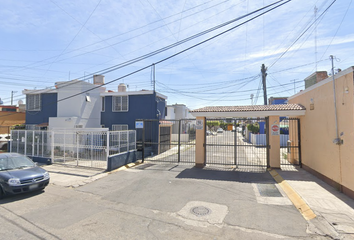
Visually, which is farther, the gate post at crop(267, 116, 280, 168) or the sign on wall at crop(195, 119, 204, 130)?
the sign on wall at crop(195, 119, 204, 130)

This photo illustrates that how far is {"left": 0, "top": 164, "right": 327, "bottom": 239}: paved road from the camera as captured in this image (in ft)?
14.2

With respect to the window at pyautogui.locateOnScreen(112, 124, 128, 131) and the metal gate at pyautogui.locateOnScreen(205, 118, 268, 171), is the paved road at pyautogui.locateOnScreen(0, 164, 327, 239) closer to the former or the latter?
the metal gate at pyautogui.locateOnScreen(205, 118, 268, 171)

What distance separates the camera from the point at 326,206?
550 centimetres

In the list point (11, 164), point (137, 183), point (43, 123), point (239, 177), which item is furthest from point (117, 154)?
point (43, 123)

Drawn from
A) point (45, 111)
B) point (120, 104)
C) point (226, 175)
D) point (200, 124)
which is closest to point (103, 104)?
point (120, 104)

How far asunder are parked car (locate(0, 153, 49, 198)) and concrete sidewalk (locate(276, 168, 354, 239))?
26.0ft

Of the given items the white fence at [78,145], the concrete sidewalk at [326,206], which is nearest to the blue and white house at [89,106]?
the white fence at [78,145]

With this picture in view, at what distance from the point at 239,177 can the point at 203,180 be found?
1694 millimetres

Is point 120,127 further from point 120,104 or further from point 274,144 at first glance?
point 274,144

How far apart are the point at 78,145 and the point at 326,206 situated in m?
11.0

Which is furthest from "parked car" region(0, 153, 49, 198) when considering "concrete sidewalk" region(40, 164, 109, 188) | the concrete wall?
the concrete wall

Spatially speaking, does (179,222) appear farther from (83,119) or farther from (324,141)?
(83,119)

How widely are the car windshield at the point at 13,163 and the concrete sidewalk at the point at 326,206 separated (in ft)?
30.1

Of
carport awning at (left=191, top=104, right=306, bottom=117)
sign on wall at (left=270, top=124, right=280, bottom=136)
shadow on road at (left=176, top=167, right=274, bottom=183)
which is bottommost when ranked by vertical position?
shadow on road at (left=176, top=167, right=274, bottom=183)
